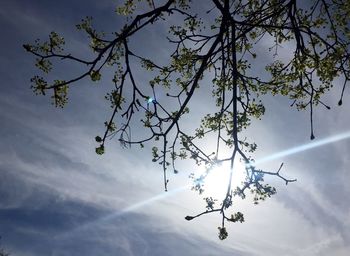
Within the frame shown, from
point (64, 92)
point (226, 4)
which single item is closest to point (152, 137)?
point (64, 92)

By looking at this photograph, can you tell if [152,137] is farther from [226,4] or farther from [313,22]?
[313,22]

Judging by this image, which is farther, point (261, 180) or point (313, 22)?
point (313, 22)

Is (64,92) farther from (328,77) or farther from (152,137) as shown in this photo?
(328,77)

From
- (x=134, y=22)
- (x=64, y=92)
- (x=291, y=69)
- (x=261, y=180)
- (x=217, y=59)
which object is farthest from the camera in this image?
(x=217, y=59)

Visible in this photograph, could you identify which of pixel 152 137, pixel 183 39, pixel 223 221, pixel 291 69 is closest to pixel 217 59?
pixel 183 39

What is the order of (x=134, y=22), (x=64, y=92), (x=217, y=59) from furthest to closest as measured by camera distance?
1. (x=217, y=59)
2. (x=64, y=92)
3. (x=134, y=22)

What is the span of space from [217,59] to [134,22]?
4.27 metres

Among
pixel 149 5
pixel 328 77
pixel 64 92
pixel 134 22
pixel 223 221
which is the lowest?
pixel 223 221

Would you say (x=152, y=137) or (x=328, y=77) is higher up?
(x=328, y=77)

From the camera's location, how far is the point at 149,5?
385 inches

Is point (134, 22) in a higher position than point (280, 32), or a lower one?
lower

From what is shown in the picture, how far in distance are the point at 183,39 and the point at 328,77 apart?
366cm

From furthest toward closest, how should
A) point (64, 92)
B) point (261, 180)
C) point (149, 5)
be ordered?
1. point (149, 5)
2. point (261, 180)
3. point (64, 92)

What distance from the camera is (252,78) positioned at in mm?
10328
